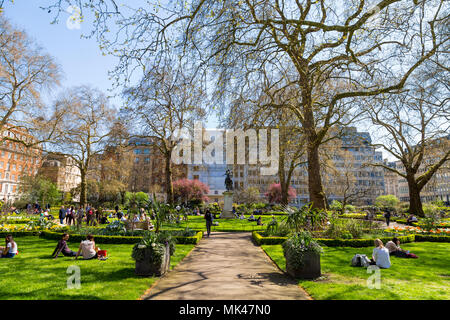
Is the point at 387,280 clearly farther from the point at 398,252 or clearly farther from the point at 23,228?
the point at 23,228

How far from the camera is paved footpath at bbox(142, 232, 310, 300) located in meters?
5.68

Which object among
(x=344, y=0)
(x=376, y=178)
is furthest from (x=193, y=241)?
(x=376, y=178)

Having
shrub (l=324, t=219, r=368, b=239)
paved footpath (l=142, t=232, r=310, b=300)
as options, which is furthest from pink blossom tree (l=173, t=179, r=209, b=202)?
paved footpath (l=142, t=232, r=310, b=300)

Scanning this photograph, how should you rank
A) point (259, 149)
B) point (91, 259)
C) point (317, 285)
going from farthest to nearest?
point (259, 149) < point (91, 259) < point (317, 285)

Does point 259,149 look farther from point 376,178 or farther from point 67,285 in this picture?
point 376,178

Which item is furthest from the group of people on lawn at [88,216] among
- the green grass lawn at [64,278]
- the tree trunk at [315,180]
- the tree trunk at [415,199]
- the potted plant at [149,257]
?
the tree trunk at [415,199]

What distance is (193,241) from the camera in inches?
527

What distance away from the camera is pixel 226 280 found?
6879 millimetres

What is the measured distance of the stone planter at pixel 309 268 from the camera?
7.13m

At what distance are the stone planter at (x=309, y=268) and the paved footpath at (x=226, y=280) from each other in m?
0.26

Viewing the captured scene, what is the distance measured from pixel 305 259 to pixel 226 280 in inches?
81.8
